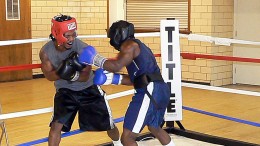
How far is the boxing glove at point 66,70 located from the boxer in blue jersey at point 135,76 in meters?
0.07

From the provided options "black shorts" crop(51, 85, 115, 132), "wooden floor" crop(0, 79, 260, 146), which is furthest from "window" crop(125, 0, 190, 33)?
"black shorts" crop(51, 85, 115, 132)

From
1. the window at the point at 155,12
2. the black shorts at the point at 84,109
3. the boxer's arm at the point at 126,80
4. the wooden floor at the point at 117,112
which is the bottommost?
the wooden floor at the point at 117,112

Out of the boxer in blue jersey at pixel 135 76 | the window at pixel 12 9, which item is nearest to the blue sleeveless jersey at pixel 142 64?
the boxer in blue jersey at pixel 135 76

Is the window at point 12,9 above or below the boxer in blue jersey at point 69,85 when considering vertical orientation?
above

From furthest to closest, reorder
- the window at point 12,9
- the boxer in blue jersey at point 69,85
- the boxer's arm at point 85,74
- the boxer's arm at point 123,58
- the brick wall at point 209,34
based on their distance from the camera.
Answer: the window at point 12,9
the brick wall at point 209,34
the boxer's arm at point 85,74
the boxer in blue jersey at point 69,85
the boxer's arm at point 123,58

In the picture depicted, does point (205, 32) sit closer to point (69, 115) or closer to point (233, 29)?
point (233, 29)

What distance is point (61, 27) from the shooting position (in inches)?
117

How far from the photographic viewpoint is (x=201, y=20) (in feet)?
24.4

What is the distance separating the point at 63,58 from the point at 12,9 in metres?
5.26

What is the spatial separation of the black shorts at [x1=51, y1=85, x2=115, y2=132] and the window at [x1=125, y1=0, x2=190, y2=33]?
4.37 metres

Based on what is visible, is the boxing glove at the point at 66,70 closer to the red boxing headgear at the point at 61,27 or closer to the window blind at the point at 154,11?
the red boxing headgear at the point at 61,27

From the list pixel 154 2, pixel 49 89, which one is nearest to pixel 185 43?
pixel 154 2

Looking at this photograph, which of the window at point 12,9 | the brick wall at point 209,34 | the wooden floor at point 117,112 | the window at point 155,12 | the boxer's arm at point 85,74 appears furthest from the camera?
the window at point 12,9

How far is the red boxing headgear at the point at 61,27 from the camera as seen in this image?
117 inches
